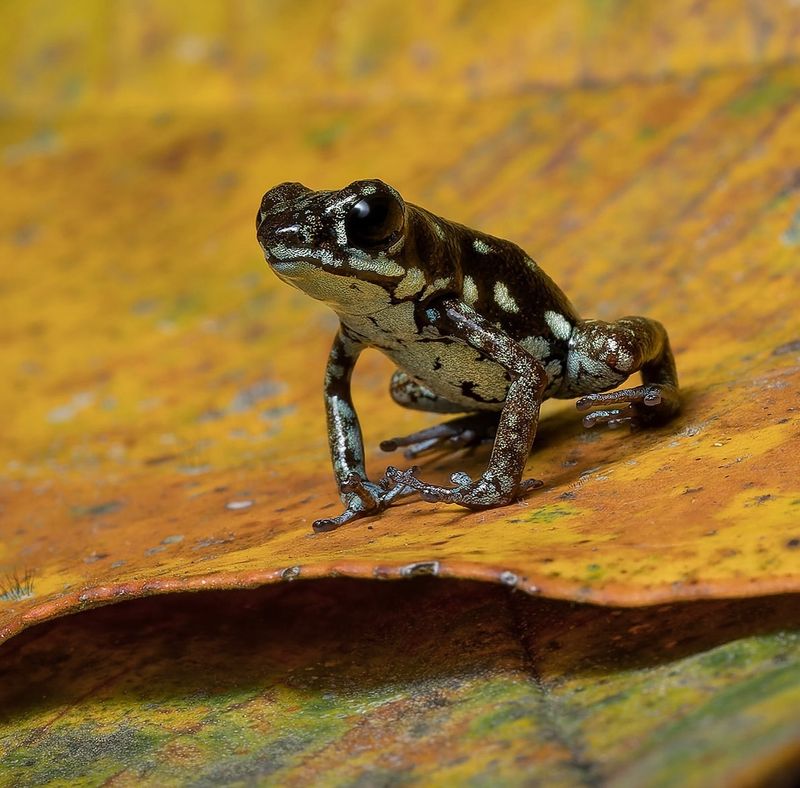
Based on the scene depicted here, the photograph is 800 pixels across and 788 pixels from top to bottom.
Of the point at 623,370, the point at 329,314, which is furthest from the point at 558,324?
the point at 329,314

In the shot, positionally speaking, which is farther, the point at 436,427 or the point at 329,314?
the point at 329,314

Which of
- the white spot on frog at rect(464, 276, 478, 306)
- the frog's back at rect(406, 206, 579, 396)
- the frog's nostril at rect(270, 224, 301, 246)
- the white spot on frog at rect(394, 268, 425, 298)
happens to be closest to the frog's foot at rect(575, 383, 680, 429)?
the frog's back at rect(406, 206, 579, 396)

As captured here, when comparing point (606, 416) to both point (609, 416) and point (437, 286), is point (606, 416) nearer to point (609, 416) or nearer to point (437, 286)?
point (609, 416)

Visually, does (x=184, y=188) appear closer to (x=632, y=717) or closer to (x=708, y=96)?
(x=708, y=96)

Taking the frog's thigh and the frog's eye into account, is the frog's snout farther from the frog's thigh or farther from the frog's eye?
the frog's thigh

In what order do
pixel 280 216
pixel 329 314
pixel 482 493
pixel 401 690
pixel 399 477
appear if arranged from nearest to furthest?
pixel 401 690 → pixel 482 493 → pixel 280 216 → pixel 399 477 → pixel 329 314

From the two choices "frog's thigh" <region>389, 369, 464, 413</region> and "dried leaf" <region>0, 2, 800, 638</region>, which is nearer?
"dried leaf" <region>0, 2, 800, 638</region>
